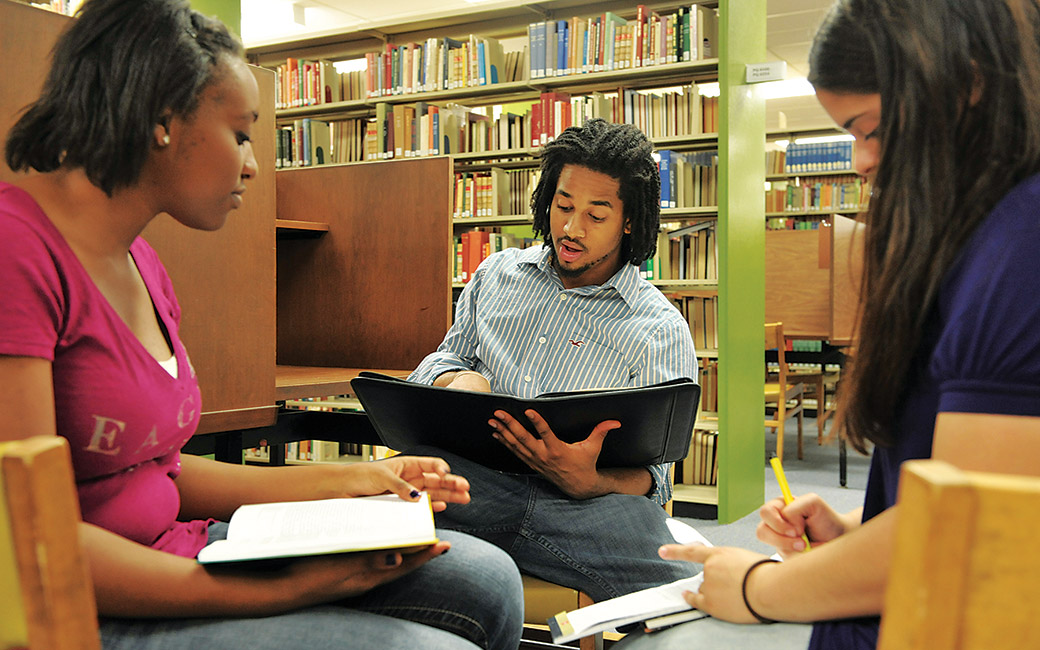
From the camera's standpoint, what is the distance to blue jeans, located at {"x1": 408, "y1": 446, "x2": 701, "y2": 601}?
4.54 ft

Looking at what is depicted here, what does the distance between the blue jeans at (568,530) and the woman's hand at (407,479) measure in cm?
21

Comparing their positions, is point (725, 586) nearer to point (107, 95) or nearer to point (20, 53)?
point (107, 95)

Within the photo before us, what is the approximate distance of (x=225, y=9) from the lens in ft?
14.5

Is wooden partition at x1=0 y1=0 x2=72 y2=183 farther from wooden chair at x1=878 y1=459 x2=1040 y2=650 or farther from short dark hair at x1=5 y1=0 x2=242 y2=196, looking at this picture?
wooden chair at x1=878 y1=459 x2=1040 y2=650

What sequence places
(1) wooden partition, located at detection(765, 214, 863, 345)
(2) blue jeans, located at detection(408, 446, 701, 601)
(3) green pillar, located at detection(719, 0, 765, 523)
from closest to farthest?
(2) blue jeans, located at detection(408, 446, 701, 601) → (3) green pillar, located at detection(719, 0, 765, 523) → (1) wooden partition, located at detection(765, 214, 863, 345)

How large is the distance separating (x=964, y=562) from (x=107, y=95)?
0.96 metres

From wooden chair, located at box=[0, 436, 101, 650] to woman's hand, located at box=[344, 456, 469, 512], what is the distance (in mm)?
656

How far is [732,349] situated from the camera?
376cm

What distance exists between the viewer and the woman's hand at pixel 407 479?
116cm

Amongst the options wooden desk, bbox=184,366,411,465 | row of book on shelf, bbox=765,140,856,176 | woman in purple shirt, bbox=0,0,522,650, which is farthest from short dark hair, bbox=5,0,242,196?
row of book on shelf, bbox=765,140,856,176

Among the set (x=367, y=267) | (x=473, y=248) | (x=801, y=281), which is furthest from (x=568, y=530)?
(x=801, y=281)

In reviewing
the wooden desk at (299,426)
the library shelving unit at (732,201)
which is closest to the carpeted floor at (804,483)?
the library shelving unit at (732,201)

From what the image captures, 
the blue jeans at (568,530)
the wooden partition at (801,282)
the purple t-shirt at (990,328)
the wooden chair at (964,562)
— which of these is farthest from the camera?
the wooden partition at (801,282)

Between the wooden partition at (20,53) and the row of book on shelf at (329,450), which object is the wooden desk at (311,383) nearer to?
the wooden partition at (20,53)
